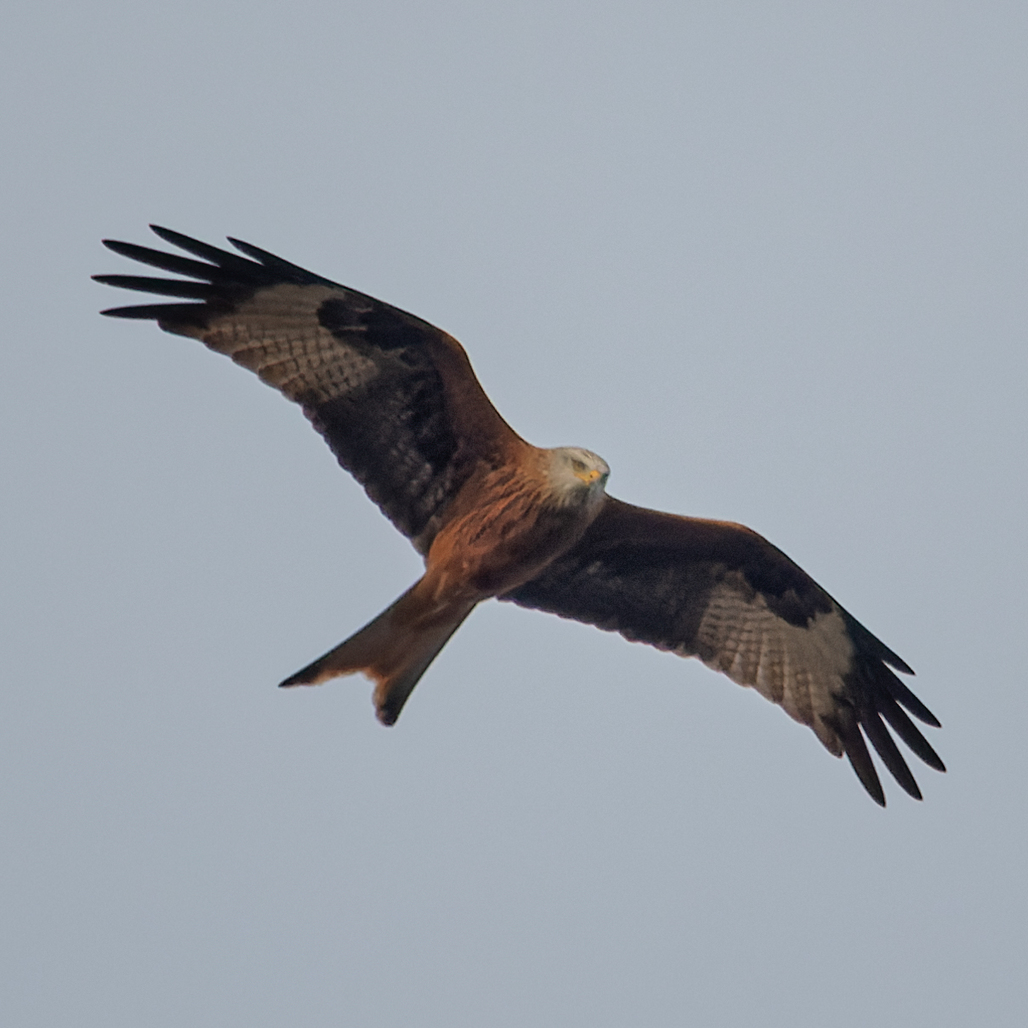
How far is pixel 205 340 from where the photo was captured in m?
8.08

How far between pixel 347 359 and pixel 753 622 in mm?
2906

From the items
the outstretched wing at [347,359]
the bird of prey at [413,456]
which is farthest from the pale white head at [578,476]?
the outstretched wing at [347,359]

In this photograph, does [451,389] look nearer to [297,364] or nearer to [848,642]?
[297,364]

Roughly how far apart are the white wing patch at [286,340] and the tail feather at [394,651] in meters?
1.22

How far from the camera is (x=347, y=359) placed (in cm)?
821

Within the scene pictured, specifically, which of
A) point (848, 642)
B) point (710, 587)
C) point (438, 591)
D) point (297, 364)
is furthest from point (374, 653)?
point (848, 642)

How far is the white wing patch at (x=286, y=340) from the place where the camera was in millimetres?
8117

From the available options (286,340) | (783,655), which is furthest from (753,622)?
(286,340)

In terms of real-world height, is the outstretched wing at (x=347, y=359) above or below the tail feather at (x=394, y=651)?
above

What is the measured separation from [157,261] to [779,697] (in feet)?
14.4

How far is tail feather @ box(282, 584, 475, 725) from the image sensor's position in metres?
8.06

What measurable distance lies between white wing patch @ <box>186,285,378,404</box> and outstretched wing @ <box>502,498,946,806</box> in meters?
1.72

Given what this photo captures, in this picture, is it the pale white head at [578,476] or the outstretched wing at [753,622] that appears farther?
the outstretched wing at [753,622]

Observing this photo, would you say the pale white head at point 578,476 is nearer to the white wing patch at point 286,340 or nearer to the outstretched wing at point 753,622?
the outstretched wing at point 753,622
